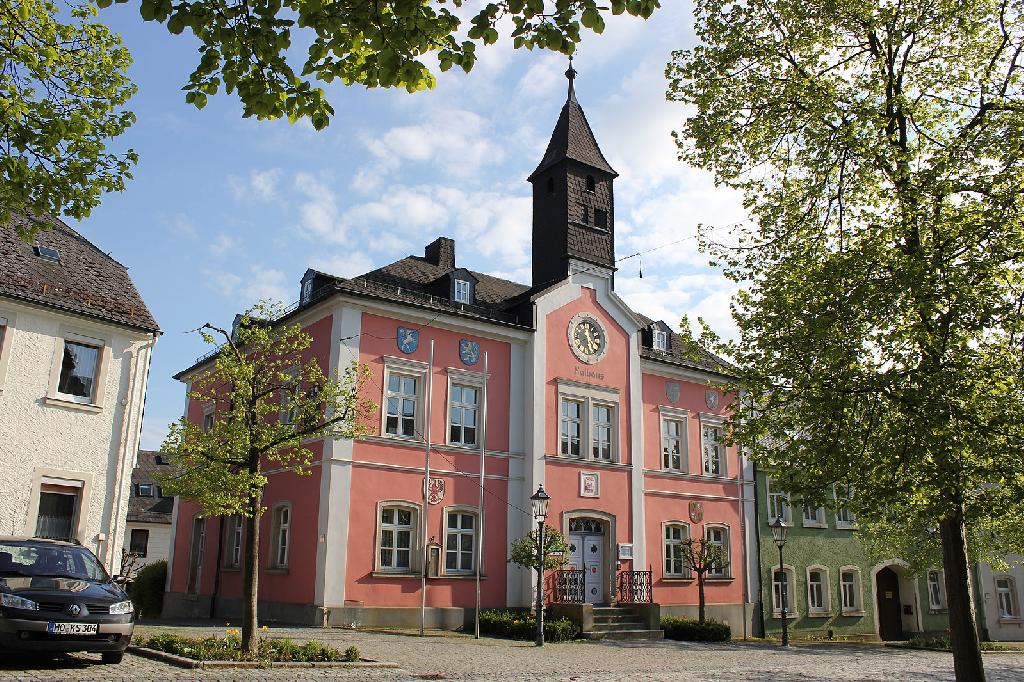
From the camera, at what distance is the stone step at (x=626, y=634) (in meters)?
21.2

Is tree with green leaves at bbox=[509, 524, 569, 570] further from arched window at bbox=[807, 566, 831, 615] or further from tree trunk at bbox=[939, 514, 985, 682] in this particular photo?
arched window at bbox=[807, 566, 831, 615]

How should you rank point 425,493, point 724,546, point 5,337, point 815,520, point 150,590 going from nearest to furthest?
point 5,337
point 425,493
point 150,590
point 724,546
point 815,520

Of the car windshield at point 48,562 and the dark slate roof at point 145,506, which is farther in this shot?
the dark slate roof at point 145,506

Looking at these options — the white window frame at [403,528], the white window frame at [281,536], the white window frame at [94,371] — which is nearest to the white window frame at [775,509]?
the white window frame at [403,528]

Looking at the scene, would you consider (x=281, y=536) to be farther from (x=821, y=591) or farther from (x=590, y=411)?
(x=821, y=591)

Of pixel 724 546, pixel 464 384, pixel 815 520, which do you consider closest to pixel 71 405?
pixel 464 384

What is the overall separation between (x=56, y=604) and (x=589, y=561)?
56.5 feet

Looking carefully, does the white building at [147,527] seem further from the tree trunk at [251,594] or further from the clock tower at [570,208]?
the tree trunk at [251,594]

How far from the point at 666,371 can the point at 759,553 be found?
700cm

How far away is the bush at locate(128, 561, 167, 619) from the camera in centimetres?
2755

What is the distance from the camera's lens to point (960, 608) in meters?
11.8

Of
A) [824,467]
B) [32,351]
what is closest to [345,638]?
[32,351]

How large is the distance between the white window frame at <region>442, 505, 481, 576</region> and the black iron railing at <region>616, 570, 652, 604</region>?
187 inches

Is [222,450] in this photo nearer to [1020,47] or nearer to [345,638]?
[345,638]
